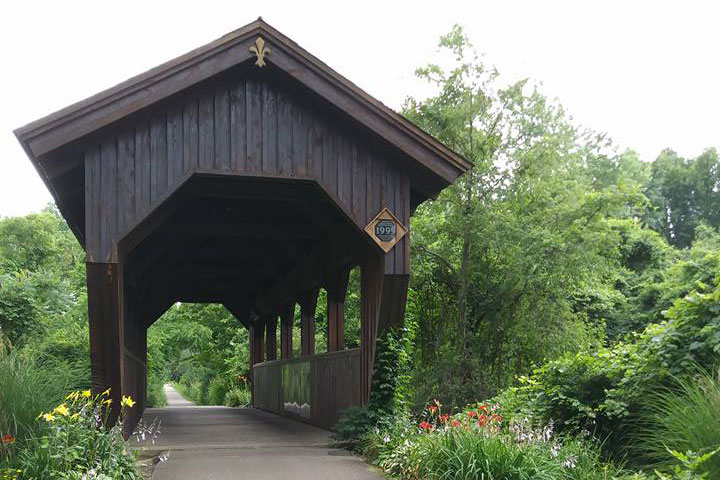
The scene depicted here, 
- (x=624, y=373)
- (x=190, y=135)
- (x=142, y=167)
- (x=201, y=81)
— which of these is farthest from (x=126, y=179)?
(x=624, y=373)

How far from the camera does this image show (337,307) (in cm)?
1190

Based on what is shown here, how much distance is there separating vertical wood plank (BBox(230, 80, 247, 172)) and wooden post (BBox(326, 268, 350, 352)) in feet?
12.0

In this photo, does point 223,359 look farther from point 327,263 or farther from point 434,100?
point 327,263

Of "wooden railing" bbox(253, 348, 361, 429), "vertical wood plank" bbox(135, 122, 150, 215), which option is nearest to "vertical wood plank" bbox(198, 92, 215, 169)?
"vertical wood plank" bbox(135, 122, 150, 215)

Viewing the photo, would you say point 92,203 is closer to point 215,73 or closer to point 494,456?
point 215,73

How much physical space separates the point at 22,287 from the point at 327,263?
6999 mm

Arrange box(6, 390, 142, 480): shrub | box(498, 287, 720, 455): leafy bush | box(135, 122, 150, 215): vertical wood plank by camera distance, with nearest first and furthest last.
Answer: box(6, 390, 142, 480): shrub → box(498, 287, 720, 455): leafy bush → box(135, 122, 150, 215): vertical wood plank

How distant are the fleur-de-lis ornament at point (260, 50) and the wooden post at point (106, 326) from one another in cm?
267

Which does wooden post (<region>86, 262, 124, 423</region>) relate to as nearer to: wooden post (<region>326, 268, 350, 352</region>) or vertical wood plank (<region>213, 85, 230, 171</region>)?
vertical wood plank (<region>213, 85, 230, 171</region>)

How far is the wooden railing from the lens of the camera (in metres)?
10.4

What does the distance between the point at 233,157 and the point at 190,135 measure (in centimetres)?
52

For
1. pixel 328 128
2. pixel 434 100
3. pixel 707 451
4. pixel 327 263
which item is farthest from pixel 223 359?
pixel 707 451

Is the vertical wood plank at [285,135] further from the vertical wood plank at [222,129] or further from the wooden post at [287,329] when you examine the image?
the wooden post at [287,329]

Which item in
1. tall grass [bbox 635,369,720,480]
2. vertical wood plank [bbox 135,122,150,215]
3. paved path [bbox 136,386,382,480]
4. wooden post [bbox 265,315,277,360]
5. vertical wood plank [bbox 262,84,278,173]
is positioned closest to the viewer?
tall grass [bbox 635,369,720,480]
